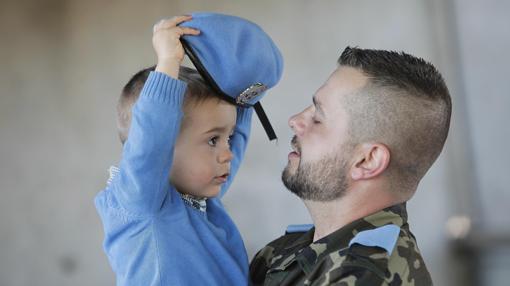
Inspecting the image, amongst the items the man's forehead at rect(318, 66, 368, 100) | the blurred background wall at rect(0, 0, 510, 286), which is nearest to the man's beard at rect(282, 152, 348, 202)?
the man's forehead at rect(318, 66, 368, 100)

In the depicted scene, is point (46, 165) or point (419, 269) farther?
point (46, 165)

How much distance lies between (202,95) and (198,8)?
103 inches

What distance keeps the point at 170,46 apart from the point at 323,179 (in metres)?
0.46

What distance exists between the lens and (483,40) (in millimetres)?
3348

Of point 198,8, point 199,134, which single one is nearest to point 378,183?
point 199,134

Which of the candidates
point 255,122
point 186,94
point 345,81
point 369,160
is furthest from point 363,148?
point 255,122

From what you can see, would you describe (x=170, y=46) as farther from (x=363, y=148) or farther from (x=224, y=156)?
(x=363, y=148)

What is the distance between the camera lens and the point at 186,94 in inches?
67.5

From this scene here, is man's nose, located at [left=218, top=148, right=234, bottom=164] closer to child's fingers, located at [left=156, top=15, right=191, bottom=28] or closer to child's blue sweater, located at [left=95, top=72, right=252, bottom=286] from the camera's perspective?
child's blue sweater, located at [left=95, top=72, right=252, bottom=286]

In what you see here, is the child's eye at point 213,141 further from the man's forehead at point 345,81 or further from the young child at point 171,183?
the man's forehead at point 345,81

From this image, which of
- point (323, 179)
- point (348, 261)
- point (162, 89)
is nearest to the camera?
point (348, 261)

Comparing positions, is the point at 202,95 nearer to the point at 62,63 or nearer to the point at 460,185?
the point at 460,185

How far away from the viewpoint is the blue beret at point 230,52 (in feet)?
5.34

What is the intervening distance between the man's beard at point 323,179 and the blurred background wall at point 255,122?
192 centimetres
